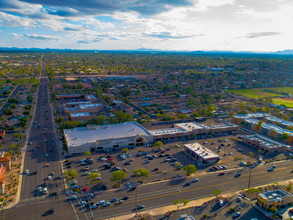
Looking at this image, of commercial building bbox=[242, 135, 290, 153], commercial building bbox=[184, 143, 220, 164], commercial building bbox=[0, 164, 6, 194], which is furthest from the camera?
commercial building bbox=[242, 135, 290, 153]

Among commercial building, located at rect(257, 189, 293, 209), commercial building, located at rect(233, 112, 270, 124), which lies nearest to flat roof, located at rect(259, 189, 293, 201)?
commercial building, located at rect(257, 189, 293, 209)

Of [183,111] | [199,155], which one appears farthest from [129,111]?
[199,155]

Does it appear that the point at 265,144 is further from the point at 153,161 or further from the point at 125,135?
the point at 125,135

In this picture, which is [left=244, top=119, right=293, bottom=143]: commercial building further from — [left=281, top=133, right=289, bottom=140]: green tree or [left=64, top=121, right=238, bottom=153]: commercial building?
[left=64, top=121, right=238, bottom=153]: commercial building

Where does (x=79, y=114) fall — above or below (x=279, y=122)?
above

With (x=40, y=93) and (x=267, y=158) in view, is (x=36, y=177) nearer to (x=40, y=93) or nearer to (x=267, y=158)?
(x=267, y=158)

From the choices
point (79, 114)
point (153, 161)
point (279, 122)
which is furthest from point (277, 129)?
point (79, 114)

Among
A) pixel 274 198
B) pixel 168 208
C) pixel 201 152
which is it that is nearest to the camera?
pixel 168 208
